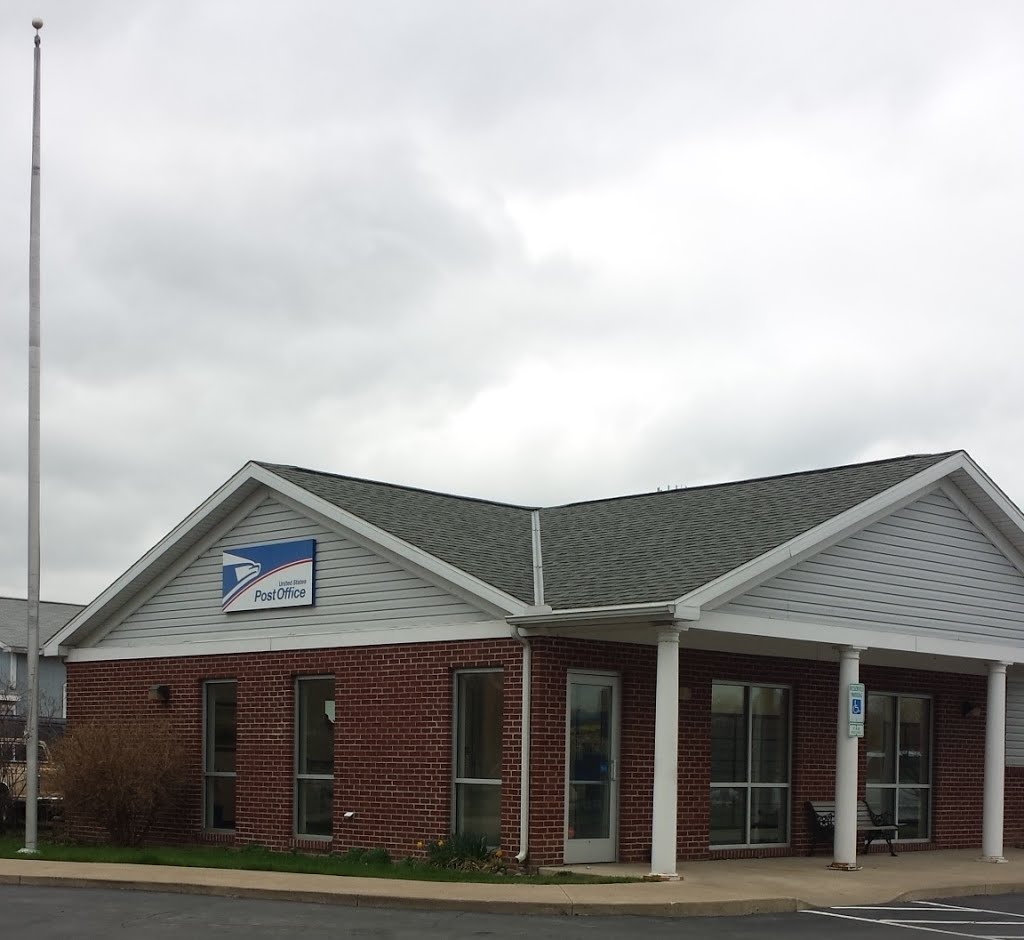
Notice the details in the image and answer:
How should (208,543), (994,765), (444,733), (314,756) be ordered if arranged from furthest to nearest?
(208,543) → (994,765) → (314,756) → (444,733)

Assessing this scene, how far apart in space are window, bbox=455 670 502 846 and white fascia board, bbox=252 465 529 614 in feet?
3.74

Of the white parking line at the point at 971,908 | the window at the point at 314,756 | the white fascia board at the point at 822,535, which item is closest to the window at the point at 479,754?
the window at the point at 314,756

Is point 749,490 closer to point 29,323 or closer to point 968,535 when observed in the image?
point 968,535

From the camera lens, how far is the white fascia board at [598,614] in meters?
16.0

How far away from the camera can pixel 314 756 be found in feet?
68.2

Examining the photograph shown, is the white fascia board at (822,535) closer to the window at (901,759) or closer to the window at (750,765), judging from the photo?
the window at (750,765)

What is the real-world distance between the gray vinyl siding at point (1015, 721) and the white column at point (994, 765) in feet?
12.7

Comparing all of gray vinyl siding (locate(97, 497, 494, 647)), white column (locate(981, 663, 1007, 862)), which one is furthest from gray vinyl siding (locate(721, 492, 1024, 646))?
gray vinyl siding (locate(97, 497, 494, 647))

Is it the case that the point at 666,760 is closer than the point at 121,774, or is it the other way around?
the point at 666,760

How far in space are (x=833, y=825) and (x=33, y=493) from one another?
467 inches

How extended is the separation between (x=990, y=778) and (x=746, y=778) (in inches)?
141

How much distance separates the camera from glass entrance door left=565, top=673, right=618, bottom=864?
18062 millimetres

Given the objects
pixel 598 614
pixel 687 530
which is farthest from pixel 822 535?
pixel 598 614

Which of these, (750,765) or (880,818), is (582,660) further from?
(880,818)
